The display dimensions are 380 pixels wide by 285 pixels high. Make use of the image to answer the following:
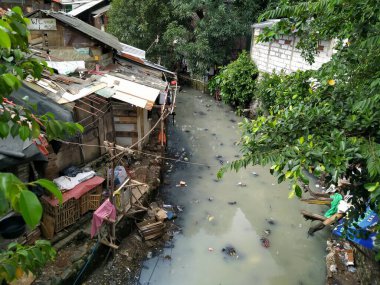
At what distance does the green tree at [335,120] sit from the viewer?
11.3 feet

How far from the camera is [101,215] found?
695 centimetres

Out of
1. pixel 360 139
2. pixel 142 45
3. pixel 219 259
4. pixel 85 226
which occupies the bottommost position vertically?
pixel 219 259

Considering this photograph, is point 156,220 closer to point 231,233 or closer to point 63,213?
point 231,233

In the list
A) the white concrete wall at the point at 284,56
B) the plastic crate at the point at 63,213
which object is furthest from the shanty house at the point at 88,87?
the white concrete wall at the point at 284,56

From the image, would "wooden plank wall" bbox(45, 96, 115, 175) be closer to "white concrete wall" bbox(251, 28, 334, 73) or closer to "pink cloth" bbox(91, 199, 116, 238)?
"pink cloth" bbox(91, 199, 116, 238)

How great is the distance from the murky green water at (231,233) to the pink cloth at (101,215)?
1.64 metres

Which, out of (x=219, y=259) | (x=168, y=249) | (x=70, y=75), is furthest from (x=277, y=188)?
(x=70, y=75)

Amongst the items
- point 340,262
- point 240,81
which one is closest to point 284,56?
point 240,81

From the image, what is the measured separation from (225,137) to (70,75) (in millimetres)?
7611

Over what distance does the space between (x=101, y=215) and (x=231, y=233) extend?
→ 3999mm

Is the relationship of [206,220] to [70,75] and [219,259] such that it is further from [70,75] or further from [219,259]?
[70,75]

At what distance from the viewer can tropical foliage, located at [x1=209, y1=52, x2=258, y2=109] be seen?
53.5 feet

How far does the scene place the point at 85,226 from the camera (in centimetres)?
764

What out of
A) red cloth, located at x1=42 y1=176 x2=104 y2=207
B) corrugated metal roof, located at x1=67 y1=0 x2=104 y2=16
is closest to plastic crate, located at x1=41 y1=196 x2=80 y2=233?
red cloth, located at x1=42 y1=176 x2=104 y2=207
